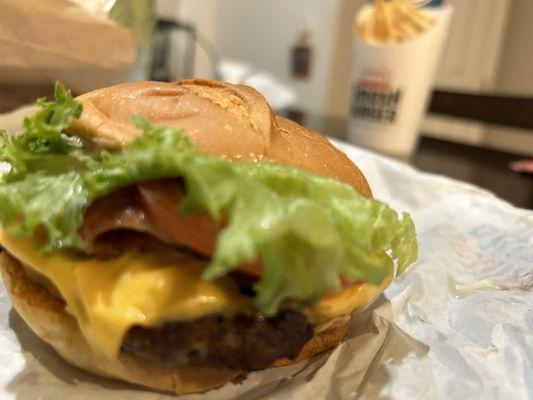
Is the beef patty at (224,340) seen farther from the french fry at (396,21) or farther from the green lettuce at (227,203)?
the french fry at (396,21)

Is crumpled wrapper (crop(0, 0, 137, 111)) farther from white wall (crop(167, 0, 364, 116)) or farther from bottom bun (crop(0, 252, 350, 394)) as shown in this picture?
white wall (crop(167, 0, 364, 116))

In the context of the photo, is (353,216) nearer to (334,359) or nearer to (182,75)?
(334,359)

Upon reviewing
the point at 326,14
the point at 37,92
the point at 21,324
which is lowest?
the point at 21,324

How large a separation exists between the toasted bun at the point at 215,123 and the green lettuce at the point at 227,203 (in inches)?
1.4

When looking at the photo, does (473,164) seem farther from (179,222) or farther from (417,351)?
(179,222)

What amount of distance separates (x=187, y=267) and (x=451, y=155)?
5.54 ft

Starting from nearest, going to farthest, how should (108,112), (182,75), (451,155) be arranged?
(108,112) < (451,155) < (182,75)

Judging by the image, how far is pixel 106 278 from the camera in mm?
642

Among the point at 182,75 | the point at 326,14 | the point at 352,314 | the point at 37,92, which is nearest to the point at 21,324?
the point at 352,314

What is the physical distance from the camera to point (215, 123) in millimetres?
738

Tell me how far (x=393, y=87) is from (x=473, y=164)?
1.30 ft

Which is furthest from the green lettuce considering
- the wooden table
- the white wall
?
the white wall

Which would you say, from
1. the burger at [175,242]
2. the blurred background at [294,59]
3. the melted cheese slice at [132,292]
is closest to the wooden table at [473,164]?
the blurred background at [294,59]

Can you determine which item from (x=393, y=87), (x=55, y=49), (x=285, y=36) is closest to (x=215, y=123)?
(x=55, y=49)
